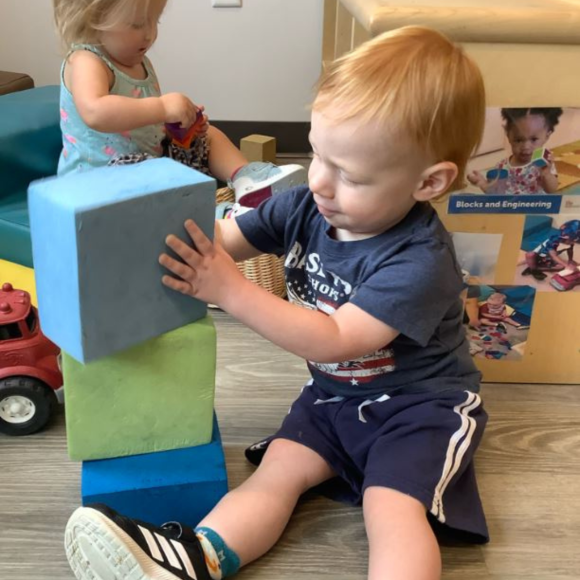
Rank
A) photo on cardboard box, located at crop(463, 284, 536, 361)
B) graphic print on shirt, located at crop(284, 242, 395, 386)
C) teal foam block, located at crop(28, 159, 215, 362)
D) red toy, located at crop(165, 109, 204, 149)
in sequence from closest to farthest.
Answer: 1. teal foam block, located at crop(28, 159, 215, 362)
2. graphic print on shirt, located at crop(284, 242, 395, 386)
3. photo on cardboard box, located at crop(463, 284, 536, 361)
4. red toy, located at crop(165, 109, 204, 149)

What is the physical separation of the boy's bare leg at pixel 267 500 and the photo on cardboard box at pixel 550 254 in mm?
457

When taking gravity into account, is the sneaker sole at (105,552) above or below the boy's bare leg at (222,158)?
below

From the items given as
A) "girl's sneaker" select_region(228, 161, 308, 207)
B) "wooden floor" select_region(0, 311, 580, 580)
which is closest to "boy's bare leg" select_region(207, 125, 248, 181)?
"girl's sneaker" select_region(228, 161, 308, 207)

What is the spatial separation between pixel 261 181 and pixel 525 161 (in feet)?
1.75

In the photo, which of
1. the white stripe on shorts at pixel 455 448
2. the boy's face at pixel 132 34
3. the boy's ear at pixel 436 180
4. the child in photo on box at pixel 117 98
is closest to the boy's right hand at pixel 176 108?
the child in photo on box at pixel 117 98

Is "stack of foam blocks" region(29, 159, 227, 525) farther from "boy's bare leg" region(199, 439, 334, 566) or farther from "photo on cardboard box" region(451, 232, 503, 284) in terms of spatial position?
"photo on cardboard box" region(451, 232, 503, 284)

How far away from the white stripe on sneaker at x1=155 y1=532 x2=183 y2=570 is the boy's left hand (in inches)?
10.2

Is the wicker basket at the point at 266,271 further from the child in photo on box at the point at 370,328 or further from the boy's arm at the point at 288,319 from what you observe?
the boy's arm at the point at 288,319

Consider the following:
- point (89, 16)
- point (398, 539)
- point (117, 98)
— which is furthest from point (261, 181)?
point (398, 539)

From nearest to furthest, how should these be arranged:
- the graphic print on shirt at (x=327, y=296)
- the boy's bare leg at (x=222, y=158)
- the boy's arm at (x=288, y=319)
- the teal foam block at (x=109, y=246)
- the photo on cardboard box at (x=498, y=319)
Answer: the teal foam block at (x=109, y=246), the boy's arm at (x=288, y=319), the graphic print on shirt at (x=327, y=296), the photo on cardboard box at (x=498, y=319), the boy's bare leg at (x=222, y=158)

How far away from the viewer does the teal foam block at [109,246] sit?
0.67 m

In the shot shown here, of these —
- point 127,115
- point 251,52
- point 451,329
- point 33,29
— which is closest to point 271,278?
point 127,115

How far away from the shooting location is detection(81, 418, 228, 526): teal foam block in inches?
32.5

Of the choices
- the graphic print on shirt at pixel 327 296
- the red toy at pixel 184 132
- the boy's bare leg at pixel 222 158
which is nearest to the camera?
the graphic print on shirt at pixel 327 296
